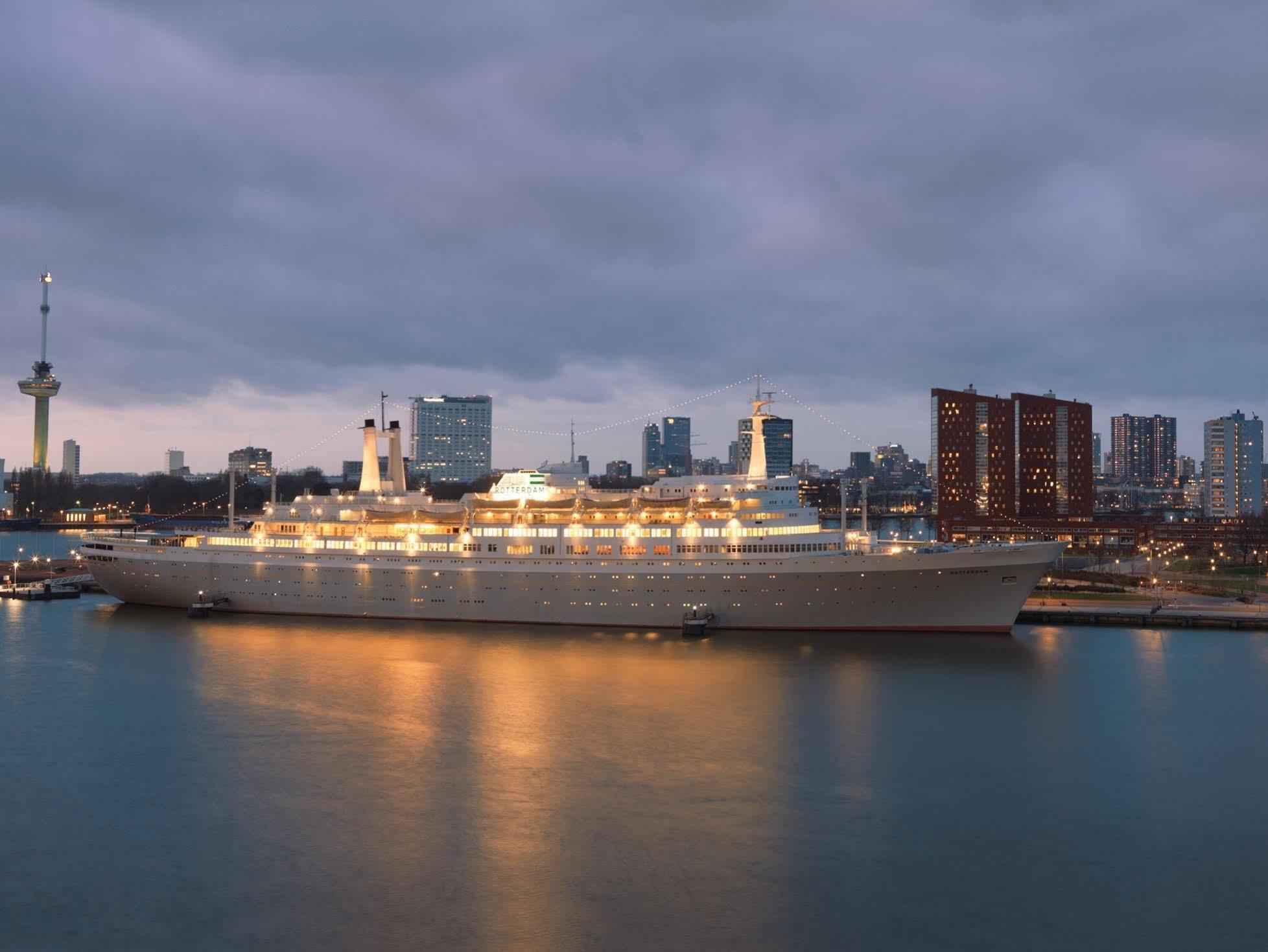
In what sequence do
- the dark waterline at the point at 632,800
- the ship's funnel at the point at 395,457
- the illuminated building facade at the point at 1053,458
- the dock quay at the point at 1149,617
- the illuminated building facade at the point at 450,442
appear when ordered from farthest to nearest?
the illuminated building facade at the point at 450,442, the illuminated building facade at the point at 1053,458, the ship's funnel at the point at 395,457, the dock quay at the point at 1149,617, the dark waterline at the point at 632,800

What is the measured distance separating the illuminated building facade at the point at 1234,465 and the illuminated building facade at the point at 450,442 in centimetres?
9889

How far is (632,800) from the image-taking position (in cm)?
1516

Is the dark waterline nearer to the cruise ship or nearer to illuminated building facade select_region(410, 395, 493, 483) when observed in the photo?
the cruise ship

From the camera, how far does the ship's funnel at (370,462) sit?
35781 mm

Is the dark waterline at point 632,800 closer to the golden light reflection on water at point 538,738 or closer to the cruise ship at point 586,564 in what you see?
the golden light reflection on water at point 538,738

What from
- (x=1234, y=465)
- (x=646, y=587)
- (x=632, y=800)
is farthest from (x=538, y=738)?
(x=1234, y=465)

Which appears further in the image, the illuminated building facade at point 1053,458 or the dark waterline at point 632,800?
the illuminated building facade at point 1053,458

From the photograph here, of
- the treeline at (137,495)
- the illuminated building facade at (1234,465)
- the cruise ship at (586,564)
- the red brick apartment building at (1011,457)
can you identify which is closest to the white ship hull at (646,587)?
the cruise ship at (586,564)

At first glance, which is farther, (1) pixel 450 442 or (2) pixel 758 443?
(1) pixel 450 442

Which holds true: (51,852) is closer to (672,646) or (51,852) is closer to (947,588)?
(672,646)

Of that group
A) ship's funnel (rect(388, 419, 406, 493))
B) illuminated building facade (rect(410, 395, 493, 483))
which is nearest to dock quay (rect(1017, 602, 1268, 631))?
ship's funnel (rect(388, 419, 406, 493))

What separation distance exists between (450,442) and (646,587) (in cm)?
11801

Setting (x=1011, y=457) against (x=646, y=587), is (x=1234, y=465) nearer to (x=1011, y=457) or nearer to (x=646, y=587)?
(x=1011, y=457)

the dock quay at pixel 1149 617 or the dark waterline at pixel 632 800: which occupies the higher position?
the dock quay at pixel 1149 617
